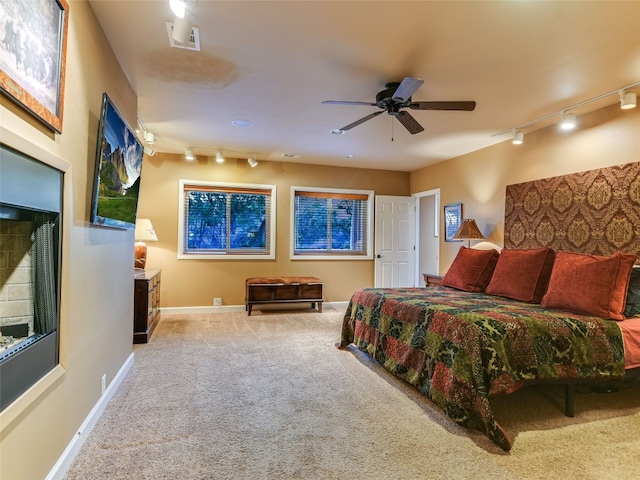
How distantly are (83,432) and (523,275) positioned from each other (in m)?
3.59

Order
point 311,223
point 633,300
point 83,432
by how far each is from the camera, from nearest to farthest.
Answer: point 83,432, point 633,300, point 311,223

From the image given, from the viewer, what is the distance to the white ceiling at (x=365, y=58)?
201 cm

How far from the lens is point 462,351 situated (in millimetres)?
2189

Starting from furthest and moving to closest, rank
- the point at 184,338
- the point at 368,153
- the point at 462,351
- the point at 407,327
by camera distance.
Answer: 1. the point at 368,153
2. the point at 184,338
3. the point at 407,327
4. the point at 462,351

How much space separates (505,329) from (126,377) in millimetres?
2910

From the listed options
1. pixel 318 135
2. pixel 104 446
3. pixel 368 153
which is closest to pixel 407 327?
pixel 104 446

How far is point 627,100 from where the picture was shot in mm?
2879

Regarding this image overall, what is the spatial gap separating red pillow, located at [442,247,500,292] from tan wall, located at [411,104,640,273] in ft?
2.51

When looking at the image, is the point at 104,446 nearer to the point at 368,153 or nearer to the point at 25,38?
the point at 25,38

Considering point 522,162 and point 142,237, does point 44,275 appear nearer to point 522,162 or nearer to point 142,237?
point 142,237

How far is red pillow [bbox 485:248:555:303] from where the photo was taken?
315 centimetres

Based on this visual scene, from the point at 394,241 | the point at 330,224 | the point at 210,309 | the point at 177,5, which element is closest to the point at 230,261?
the point at 210,309

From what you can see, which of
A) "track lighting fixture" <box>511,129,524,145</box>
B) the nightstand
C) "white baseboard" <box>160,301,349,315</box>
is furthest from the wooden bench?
"track lighting fixture" <box>511,129,524,145</box>

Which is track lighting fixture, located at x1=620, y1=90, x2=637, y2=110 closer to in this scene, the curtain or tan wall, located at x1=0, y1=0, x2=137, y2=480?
tan wall, located at x1=0, y1=0, x2=137, y2=480
